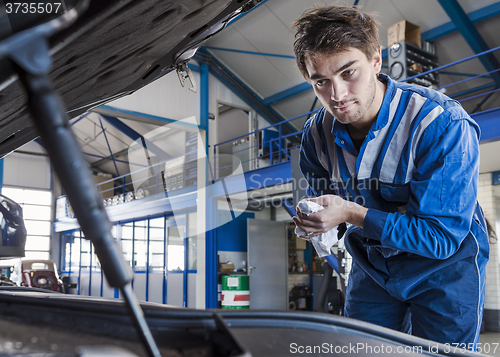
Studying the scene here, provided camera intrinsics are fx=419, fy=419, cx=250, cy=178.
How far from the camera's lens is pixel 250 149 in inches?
431

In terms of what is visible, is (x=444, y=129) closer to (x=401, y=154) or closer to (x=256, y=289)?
(x=401, y=154)

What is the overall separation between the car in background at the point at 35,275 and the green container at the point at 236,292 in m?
3.47

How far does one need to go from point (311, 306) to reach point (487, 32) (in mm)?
7278

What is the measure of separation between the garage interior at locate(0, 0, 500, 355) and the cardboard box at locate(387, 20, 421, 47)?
0.08 feet

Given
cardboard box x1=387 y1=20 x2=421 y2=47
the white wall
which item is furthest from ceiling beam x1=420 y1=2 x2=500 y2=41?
the white wall

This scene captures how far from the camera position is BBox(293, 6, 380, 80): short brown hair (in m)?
1.28

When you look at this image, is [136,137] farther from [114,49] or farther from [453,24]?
[114,49]

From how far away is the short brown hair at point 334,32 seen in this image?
1279 mm

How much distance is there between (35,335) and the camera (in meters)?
0.58

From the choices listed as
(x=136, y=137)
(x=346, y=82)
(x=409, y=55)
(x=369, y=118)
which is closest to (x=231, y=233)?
(x=136, y=137)

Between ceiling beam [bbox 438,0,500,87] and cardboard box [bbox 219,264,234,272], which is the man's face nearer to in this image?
ceiling beam [bbox 438,0,500,87]

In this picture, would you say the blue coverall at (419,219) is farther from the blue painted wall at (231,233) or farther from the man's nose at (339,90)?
the blue painted wall at (231,233)

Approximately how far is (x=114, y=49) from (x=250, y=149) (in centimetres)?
1009

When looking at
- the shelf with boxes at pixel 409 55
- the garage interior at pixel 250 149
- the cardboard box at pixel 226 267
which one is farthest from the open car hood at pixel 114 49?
the cardboard box at pixel 226 267
